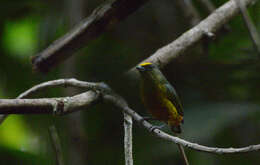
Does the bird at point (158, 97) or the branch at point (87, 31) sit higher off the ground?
the branch at point (87, 31)

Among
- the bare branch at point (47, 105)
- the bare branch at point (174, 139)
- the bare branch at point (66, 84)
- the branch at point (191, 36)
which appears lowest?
the bare branch at point (174, 139)

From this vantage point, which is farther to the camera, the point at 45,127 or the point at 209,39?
the point at 45,127

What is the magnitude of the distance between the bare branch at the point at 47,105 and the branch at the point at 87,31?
71 cm

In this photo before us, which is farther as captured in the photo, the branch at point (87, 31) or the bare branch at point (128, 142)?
the branch at point (87, 31)

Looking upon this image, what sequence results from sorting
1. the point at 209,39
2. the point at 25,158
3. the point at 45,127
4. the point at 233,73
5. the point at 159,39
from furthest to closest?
the point at 159,39 → the point at 233,73 → the point at 45,127 → the point at 209,39 → the point at 25,158

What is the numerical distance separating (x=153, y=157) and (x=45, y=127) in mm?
1094

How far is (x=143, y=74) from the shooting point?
2.56 metres

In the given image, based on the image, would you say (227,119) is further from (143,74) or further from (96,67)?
(143,74)

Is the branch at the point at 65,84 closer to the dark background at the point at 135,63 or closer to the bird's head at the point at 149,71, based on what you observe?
the bird's head at the point at 149,71

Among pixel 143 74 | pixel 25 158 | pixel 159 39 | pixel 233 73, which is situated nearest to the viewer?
pixel 25 158

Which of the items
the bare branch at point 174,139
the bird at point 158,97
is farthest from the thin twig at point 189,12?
the bare branch at point 174,139

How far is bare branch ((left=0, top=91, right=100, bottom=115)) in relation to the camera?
1408 millimetres

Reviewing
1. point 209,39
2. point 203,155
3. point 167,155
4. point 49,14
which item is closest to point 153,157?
point 167,155

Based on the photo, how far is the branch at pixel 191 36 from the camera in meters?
2.54
